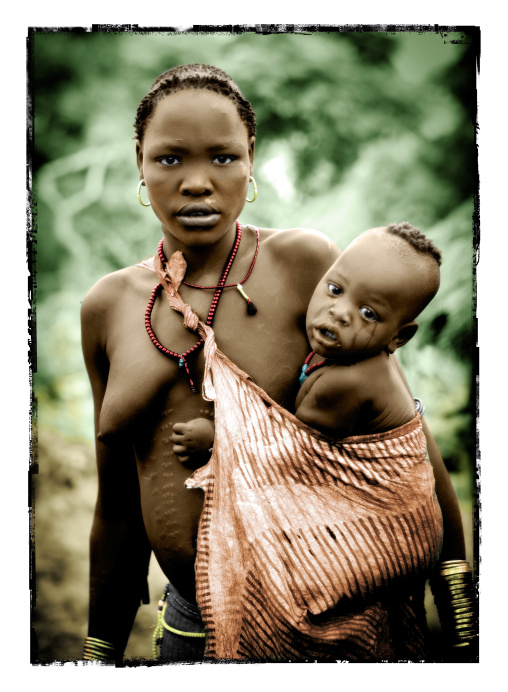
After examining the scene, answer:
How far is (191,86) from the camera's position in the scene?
66.0 inches

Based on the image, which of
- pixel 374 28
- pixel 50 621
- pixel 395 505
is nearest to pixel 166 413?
pixel 395 505

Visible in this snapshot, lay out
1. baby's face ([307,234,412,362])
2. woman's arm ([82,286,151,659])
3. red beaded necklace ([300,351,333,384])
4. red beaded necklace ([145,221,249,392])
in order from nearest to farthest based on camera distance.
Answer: baby's face ([307,234,412,362]), red beaded necklace ([300,351,333,384]), red beaded necklace ([145,221,249,392]), woman's arm ([82,286,151,659])

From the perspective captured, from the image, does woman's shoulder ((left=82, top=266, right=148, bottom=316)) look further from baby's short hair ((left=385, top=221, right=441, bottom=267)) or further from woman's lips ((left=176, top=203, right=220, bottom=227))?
baby's short hair ((left=385, top=221, right=441, bottom=267))

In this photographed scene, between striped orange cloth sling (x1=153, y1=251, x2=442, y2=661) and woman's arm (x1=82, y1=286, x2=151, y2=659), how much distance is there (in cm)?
40

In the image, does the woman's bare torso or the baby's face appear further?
the woman's bare torso

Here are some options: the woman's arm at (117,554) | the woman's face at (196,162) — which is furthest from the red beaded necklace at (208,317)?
the woman's arm at (117,554)

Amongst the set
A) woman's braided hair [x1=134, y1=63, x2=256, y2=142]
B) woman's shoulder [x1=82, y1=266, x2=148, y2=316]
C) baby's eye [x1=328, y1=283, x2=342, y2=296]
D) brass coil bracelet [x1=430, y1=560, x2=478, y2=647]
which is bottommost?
brass coil bracelet [x1=430, y1=560, x2=478, y2=647]

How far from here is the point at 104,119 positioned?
217cm

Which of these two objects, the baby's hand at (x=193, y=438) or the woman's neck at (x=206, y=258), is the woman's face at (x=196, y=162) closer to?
the woman's neck at (x=206, y=258)

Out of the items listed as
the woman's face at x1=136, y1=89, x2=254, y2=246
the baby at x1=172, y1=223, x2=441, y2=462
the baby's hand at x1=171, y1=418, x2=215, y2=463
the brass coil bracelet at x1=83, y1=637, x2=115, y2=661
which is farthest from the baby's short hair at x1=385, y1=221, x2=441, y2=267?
the brass coil bracelet at x1=83, y1=637, x2=115, y2=661

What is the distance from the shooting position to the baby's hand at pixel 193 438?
171 centimetres

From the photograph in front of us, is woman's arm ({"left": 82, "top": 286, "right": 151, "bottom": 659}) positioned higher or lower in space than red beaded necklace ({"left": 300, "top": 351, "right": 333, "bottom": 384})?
lower

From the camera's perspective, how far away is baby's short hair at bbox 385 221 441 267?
156 cm

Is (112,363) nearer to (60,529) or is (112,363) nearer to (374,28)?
(60,529)
